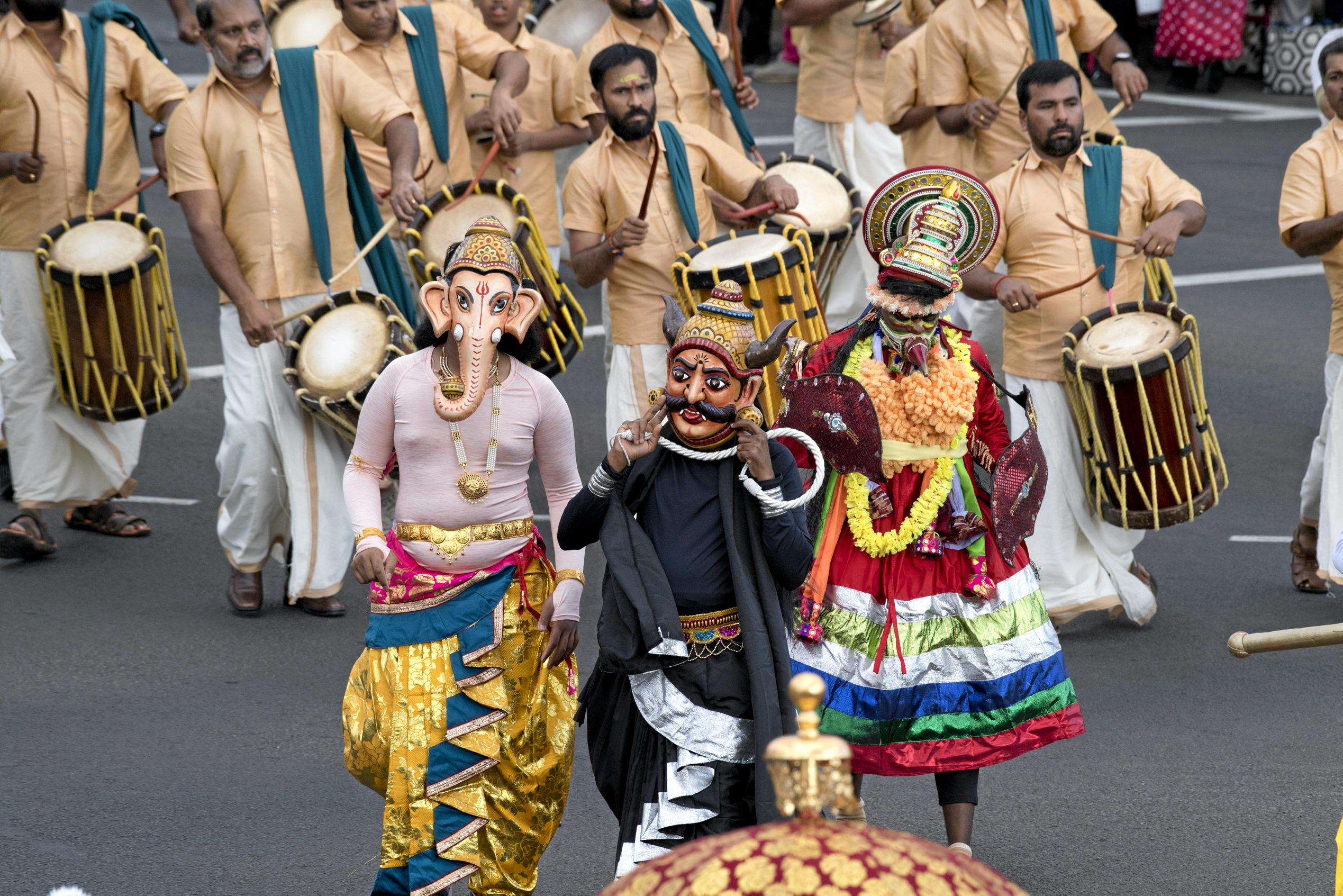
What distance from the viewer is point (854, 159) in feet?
36.2

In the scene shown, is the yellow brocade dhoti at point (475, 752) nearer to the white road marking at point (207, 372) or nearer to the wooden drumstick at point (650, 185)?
the wooden drumstick at point (650, 185)

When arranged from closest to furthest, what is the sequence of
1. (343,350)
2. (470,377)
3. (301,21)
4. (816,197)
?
(470,377) → (343,350) → (816,197) → (301,21)

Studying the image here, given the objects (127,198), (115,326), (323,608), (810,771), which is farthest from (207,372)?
(810,771)

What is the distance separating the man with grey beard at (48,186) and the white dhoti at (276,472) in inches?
42.4

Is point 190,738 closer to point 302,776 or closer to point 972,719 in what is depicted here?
point 302,776

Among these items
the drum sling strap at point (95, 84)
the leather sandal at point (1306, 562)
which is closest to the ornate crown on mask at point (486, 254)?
the drum sling strap at point (95, 84)

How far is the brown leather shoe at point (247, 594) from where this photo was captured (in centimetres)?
741

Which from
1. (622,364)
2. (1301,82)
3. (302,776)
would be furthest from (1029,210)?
(1301,82)

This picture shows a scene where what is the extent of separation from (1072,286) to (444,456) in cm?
314

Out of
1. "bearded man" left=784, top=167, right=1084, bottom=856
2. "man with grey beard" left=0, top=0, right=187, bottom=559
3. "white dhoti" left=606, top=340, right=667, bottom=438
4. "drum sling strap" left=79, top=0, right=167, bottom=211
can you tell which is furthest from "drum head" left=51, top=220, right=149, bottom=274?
"bearded man" left=784, top=167, right=1084, bottom=856

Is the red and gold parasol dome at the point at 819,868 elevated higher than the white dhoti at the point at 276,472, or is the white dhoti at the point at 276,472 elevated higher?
the red and gold parasol dome at the point at 819,868

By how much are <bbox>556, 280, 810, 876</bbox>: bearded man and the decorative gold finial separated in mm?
1759

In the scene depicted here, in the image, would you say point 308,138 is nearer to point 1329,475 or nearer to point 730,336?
point 730,336

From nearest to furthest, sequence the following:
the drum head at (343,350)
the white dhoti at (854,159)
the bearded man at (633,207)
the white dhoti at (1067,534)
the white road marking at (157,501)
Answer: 1. the drum head at (343,350)
2. the white dhoti at (1067,534)
3. the bearded man at (633,207)
4. the white road marking at (157,501)
5. the white dhoti at (854,159)
